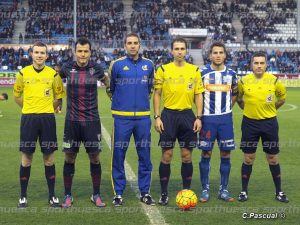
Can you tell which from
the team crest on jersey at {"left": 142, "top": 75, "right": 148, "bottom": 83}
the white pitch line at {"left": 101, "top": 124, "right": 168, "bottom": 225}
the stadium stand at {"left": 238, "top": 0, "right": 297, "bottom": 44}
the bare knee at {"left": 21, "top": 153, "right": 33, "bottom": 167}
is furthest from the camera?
the stadium stand at {"left": 238, "top": 0, "right": 297, "bottom": 44}

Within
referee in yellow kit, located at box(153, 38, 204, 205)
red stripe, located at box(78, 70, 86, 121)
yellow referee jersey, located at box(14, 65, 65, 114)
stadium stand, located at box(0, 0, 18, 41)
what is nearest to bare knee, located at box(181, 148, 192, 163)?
referee in yellow kit, located at box(153, 38, 204, 205)

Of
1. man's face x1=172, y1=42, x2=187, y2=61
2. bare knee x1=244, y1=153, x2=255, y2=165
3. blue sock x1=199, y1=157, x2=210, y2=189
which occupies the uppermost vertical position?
man's face x1=172, y1=42, x2=187, y2=61

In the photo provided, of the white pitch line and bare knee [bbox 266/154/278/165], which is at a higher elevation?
bare knee [bbox 266/154/278/165]

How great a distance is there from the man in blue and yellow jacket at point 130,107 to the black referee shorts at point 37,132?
2.61ft

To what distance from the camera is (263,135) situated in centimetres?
647

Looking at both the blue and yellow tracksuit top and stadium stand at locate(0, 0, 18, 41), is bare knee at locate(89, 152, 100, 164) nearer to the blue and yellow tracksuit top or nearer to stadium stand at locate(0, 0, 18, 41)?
the blue and yellow tracksuit top

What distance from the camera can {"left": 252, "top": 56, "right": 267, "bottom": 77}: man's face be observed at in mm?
6426

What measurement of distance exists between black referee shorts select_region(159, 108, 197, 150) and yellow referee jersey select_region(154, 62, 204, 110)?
9cm

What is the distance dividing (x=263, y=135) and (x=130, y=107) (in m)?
1.76

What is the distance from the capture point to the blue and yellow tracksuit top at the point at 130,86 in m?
6.20

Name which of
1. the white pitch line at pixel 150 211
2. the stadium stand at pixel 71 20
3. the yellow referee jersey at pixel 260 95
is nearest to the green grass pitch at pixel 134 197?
the white pitch line at pixel 150 211

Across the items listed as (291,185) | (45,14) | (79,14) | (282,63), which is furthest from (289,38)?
(291,185)

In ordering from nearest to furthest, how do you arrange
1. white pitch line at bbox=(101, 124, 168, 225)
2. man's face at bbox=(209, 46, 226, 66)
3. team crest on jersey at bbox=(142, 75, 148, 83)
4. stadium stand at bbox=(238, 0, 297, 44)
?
1. white pitch line at bbox=(101, 124, 168, 225)
2. team crest on jersey at bbox=(142, 75, 148, 83)
3. man's face at bbox=(209, 46, 226, 66)
4. stadium stand at bbox=(238, 0, 297, 44)

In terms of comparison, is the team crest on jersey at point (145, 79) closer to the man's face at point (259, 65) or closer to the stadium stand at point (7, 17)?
the man's face at point (259, 65)
